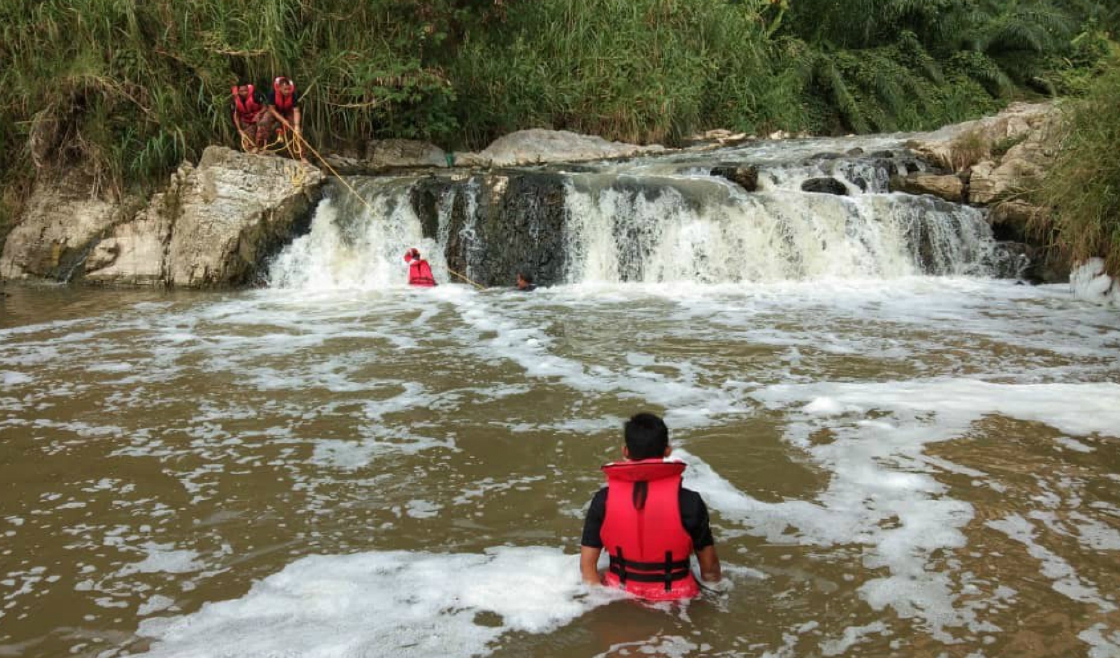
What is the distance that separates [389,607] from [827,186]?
9657mm

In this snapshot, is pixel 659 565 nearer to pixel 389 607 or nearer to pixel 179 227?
pixel 389 607

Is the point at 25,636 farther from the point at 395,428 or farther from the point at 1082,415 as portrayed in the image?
the point at 1082,415

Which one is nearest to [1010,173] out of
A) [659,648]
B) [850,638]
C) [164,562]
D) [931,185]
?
[931,185]

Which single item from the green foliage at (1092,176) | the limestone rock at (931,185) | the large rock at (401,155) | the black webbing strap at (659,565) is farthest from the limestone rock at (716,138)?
the black webbing strap at (659,565)

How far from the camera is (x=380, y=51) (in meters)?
12.3

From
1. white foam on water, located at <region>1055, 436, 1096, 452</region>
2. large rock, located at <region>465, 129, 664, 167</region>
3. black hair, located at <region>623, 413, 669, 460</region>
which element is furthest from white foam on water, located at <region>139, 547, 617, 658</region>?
large rock, located at <region>465, 129, 664, 167</region>

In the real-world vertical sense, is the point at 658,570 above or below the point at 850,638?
above

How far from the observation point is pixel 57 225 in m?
11.2

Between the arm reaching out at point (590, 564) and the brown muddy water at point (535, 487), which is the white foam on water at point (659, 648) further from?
the arm reaching out at point (590, 564)

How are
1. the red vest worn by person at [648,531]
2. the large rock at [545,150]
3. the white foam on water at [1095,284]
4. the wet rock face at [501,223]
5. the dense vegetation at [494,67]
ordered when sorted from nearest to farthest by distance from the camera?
the red vest worn by person at [648,531] < the white foam on water at [1095,284] < the wet rock face at [501,223] < the dense vegetation at [494,67] < the large rock at [545,150]

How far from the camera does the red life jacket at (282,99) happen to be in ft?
36.2

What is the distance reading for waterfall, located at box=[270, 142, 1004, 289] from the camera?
1022 cm

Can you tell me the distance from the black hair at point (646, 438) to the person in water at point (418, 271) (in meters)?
7.29

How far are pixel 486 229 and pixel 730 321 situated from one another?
12.8 feet
